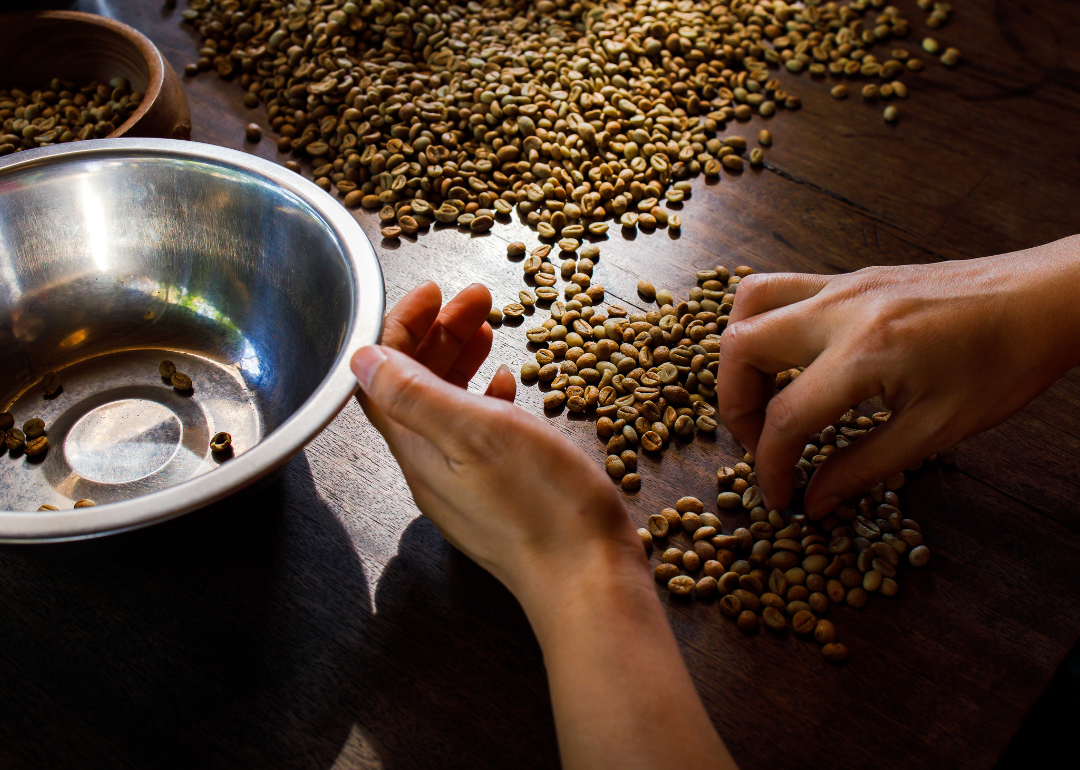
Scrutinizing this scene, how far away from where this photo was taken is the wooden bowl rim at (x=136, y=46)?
48.0 inches

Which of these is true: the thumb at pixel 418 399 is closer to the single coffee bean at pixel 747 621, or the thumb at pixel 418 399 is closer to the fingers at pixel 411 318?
the fingers at pixel 411 318

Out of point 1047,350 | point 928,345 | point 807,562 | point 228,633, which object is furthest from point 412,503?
point 1047,350

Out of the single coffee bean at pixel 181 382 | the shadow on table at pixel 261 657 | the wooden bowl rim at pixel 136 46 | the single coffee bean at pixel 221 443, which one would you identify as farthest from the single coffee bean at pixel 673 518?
the wooden bowl rim at pixel 136 46

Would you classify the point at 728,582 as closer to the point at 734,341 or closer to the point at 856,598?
the point at 856,598

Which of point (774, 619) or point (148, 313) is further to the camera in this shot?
point (148, 313)

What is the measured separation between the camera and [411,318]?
0.82 m

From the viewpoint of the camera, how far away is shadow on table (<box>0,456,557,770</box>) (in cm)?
74

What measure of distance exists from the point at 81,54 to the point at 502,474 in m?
1.36

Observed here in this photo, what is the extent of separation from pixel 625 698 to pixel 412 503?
0.41 metres

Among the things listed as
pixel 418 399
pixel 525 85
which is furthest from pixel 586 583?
pixel 525 85

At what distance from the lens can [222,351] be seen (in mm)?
1064

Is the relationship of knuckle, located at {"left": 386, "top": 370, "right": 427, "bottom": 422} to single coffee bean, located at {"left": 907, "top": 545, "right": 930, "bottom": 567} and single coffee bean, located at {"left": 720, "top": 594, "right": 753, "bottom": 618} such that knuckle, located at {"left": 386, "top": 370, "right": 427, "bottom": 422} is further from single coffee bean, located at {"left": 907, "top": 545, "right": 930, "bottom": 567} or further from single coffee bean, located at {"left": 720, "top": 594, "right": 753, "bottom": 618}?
single coffee bean, located at {"left": 907, "top": 545, "right": 930, "bottom": 567}

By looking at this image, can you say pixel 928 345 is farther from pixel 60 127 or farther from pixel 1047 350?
pixel 60 127

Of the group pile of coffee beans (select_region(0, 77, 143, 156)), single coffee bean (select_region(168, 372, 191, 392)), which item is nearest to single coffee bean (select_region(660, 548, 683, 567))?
single coffee bean (select_region(168, 372, 191, 392))
